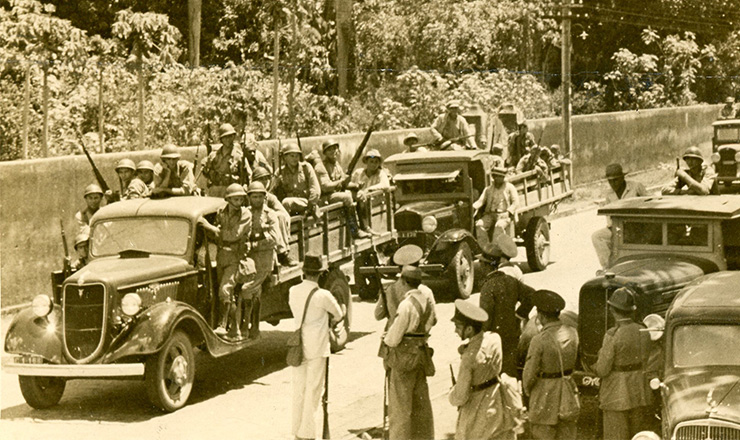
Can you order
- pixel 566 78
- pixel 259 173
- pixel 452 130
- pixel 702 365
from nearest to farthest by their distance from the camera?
1. pixel 702 365
2. pixel 259 173
3. pixel 452 130
4. pixel 566 78

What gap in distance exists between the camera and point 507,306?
10.5 m

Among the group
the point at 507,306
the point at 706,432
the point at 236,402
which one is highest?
the point at 507,306

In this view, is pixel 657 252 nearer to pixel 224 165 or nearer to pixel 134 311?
pixel 134 311

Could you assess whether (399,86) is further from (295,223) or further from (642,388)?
(642,388)

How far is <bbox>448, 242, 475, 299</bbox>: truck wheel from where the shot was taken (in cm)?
1727

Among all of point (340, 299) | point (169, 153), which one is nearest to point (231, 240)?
point (169, 153)

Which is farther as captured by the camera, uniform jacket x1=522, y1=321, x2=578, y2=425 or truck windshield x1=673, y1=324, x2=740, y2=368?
uniform jacket x1=522, y1=321, x2=578, y2=425

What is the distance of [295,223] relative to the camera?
45.4 feet

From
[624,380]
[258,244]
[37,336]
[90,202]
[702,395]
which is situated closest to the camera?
[702,395]

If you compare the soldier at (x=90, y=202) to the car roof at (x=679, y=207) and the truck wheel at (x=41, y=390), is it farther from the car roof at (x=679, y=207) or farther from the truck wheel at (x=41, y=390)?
the car roof at (x=679, y=207)

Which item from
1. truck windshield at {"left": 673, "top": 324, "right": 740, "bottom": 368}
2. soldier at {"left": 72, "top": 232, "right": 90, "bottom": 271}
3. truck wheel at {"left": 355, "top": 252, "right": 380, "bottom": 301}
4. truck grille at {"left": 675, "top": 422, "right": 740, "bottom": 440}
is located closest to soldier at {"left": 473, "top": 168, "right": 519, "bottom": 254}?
truck wheel at {"left": 355, "top": 252, "right": 380, "bottom": 301}

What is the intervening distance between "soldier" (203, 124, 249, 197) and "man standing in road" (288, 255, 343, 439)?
184 inches

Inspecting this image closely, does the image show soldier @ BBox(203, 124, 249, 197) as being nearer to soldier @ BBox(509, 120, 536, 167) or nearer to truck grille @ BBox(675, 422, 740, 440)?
truck grille @ BBox(675, 422, 740, 440)

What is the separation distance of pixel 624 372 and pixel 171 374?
4.74m
